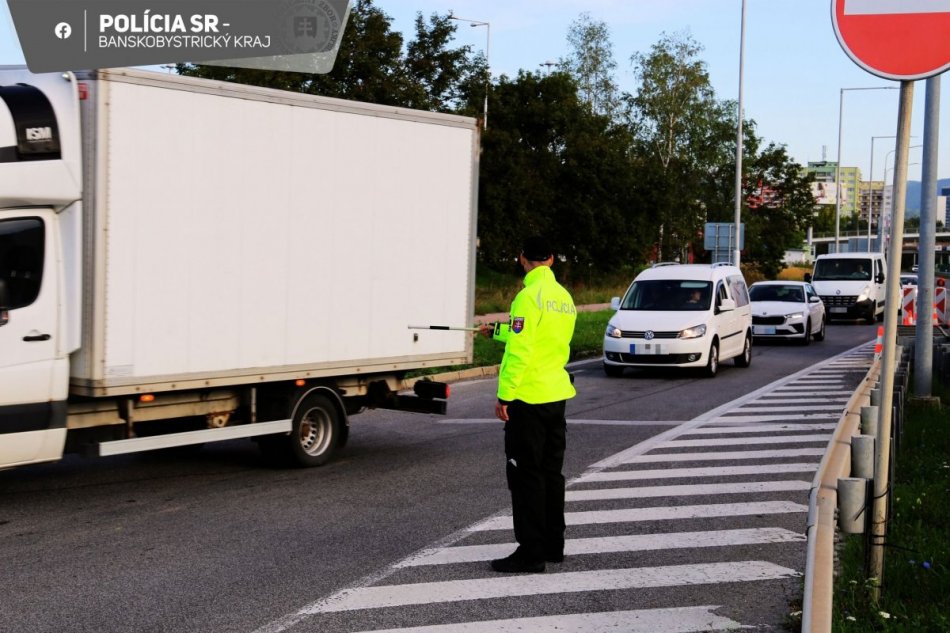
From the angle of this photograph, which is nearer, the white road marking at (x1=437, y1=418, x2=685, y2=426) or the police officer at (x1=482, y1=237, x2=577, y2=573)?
the police officer at (x1=482, y1=237, x2=577, y2=573)

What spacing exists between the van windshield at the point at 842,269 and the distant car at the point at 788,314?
10097 mm

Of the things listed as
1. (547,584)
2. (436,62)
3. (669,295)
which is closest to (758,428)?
(547,584)

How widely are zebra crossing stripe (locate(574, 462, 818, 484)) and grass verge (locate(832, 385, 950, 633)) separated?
3.43ft

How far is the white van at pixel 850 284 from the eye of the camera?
37.3 metres

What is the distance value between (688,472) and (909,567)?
3.75 m

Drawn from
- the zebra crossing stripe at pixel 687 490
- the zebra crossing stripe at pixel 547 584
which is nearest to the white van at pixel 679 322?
the zebra crossing stripe at pixel 687 490

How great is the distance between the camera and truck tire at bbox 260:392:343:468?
31.9 ft

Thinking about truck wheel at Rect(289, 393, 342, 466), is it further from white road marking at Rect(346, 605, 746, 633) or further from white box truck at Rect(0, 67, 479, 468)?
white road marking at Rect(346, 605, 746, 633)

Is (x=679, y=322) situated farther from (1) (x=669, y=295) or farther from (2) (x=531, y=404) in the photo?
(2) (x=531, y=404)

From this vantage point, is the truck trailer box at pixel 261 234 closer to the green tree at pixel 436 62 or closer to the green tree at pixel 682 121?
the green tree at pixel 436 62

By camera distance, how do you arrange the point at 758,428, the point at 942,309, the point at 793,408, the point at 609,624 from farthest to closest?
the point at 942,309 < the point at 793,408 < the point at 758,428 < the point at 609,624

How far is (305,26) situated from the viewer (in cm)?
2748

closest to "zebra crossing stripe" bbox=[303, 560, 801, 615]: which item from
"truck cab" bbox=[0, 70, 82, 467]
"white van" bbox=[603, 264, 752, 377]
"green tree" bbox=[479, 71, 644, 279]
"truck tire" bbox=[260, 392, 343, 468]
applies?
"truck cab" bbox=[0, 70, 82, 467]
